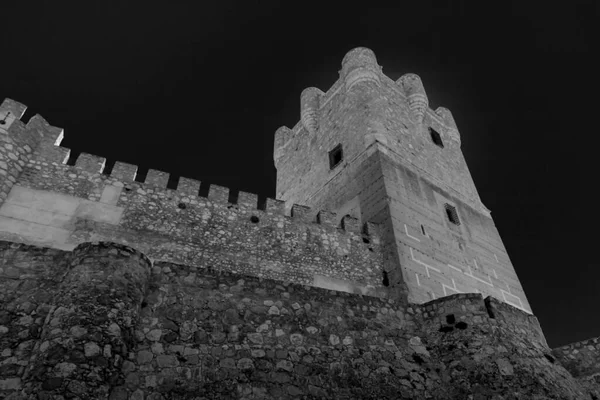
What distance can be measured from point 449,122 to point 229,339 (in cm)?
1452

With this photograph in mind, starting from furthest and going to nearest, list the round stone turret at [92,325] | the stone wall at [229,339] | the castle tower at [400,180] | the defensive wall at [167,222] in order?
1. the castle tower at [400,180]
2. the defensive wall at [167,222]
3. the stone wall at [229,339]
4. the round stone turret at [92,325]

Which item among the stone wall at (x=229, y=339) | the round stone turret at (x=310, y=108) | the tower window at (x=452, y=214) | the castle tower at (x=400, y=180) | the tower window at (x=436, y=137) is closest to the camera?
the stone wall at (x=229, y=339)

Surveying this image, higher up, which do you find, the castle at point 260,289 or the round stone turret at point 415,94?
the round stone turret at point 415,94

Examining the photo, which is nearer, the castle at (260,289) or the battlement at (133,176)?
the castle at (260,289)

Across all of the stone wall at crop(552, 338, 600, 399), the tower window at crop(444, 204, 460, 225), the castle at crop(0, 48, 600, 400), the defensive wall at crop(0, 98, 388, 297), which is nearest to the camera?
the castle at crop(0, 48, 600, 400)

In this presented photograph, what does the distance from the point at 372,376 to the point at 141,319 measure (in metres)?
2.70


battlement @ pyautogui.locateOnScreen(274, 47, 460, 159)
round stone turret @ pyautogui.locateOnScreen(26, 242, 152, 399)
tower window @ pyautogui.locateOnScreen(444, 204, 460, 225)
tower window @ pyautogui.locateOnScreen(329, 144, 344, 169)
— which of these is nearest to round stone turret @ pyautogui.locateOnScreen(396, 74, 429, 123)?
battlement @ pyautogui.locateOnScreen(274, 47, 460, 159)

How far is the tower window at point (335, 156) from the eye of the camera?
13.0m

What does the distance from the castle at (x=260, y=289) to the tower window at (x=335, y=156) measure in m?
0.28

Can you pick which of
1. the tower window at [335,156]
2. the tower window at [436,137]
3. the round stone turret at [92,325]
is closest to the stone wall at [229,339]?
the round stone turret at [92,325]

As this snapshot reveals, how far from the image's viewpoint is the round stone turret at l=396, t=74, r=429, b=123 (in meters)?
15.0

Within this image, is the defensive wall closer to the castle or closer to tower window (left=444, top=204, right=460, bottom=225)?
the castle

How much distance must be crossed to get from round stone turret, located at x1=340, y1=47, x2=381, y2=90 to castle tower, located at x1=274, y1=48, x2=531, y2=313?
0.04 meters

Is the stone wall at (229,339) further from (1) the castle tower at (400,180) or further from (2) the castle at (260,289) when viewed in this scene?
(1) the castle tower at (400,180)
